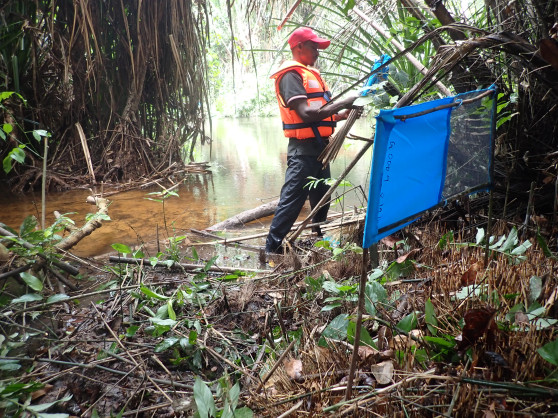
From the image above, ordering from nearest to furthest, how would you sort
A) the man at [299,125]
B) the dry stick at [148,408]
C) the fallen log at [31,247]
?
the dry stick at [148,408]
the fallen log at [31,247]
the man at [299,125]

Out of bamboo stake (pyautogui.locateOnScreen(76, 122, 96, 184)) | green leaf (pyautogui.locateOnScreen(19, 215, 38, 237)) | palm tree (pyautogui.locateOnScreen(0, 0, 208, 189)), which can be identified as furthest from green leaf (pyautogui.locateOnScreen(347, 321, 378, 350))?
bamboo stake (pyautogui.locateOnScreen(76, 122, 96, 184))

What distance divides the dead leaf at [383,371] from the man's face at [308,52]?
274cm

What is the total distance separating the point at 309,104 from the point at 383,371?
8.14 feet

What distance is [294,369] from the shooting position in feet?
4.54

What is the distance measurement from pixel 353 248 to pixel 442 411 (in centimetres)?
116

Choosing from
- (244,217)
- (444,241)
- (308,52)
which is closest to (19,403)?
(444,241)

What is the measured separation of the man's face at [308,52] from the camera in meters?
3.32

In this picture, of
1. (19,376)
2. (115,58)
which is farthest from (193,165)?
(19,376)

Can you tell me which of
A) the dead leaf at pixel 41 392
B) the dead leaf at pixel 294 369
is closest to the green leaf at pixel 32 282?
the dead leaf at pixel 41 392

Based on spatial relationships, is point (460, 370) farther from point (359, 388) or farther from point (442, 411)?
point (359, 388)

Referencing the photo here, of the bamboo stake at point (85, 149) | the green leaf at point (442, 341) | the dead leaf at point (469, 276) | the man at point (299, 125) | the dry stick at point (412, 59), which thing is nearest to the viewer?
the green leaf at point (442, 341)

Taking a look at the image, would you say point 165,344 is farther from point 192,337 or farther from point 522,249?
point 522,249

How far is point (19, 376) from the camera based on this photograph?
1609 mm

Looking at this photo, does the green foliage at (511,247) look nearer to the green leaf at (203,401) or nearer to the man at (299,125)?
the green leaf at (203,401)
